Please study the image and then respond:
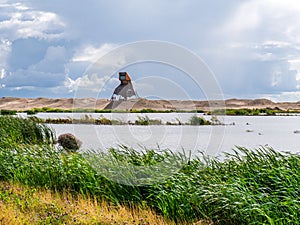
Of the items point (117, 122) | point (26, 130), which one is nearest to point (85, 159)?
point (26, 130)

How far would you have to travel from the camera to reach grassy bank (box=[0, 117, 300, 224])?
4809mm

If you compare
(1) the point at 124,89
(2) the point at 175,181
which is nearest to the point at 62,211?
(2) the point at 175,181

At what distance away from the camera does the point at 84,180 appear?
6340 mm

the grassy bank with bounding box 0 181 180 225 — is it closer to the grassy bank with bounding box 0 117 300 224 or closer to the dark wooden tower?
the grassy bank with bounding box 0 117 300 224

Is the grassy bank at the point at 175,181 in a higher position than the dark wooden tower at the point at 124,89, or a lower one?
lower

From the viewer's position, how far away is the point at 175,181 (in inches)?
227

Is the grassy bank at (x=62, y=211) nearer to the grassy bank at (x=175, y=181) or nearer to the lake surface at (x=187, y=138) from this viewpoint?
the grassy bank at (x=175, y=181)

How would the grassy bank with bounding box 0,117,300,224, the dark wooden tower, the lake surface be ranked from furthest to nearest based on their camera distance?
1. the lake surface
2. the dark wooden tower
3. the grassy bank with bounding box 0,117,300,224

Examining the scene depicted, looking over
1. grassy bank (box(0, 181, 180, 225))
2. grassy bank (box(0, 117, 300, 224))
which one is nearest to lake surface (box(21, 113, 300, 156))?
grassy bank (box(0, 117, 300, 224))

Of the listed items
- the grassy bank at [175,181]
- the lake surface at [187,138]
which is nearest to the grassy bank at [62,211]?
the grassy bank at [175,181]

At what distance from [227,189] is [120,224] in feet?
4.65

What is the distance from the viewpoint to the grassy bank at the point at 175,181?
4809mm

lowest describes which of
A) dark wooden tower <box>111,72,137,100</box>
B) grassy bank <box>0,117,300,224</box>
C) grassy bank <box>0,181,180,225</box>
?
grassy bank <box>0,181,180,225</box>

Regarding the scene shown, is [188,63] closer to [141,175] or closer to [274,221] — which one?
[141,175]
